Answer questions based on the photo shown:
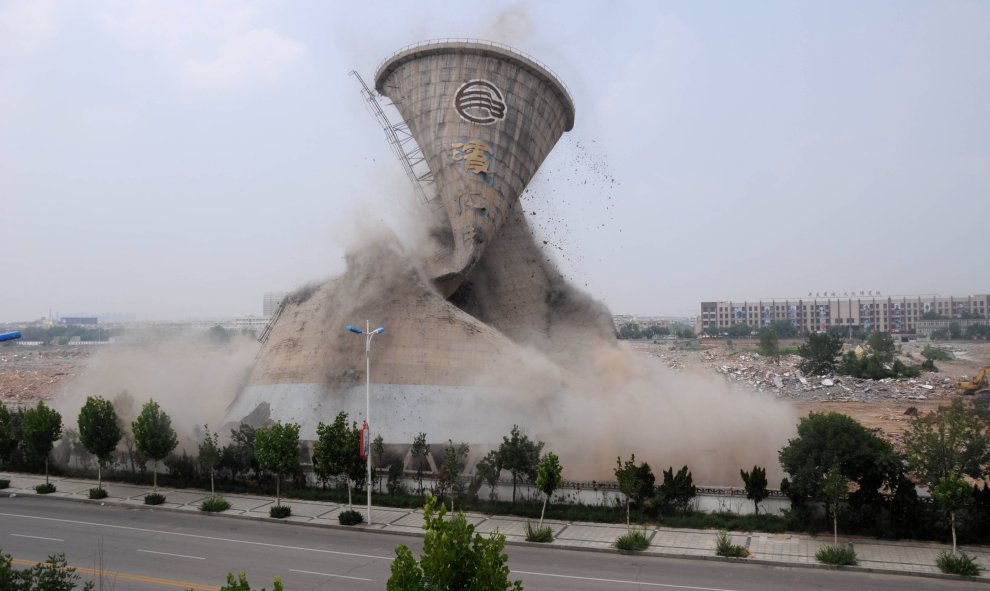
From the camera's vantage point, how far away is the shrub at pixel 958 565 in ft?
60.6

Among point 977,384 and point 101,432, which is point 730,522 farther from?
point 977,384

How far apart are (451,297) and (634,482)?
2137 cm

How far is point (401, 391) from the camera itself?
33.9 metres

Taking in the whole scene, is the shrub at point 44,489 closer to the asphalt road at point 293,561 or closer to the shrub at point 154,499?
the asphalt road at point 293,561

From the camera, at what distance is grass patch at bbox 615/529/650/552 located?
2152 centimetres

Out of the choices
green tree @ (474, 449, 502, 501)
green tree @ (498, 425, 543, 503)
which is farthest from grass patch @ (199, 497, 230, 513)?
green tree @ (498, 425, 543, 503)

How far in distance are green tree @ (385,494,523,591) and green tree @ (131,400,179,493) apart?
80.5ft

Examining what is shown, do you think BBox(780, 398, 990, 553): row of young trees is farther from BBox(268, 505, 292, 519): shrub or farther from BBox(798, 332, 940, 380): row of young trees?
BBox(798, 332, 940, 380): row of young trees

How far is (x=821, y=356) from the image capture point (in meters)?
77.1

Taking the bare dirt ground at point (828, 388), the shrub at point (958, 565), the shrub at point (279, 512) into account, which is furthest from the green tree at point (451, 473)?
the bare dirt ground at point (828, 388)

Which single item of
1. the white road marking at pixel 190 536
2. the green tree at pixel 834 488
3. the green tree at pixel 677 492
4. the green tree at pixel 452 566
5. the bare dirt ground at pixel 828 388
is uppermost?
the bare dirt ground at pixel 828 388

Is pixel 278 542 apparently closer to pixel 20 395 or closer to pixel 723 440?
pixel 723 440

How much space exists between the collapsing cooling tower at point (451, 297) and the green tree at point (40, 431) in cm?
797

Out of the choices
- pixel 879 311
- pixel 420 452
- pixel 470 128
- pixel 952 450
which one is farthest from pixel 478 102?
pixel 879 311
